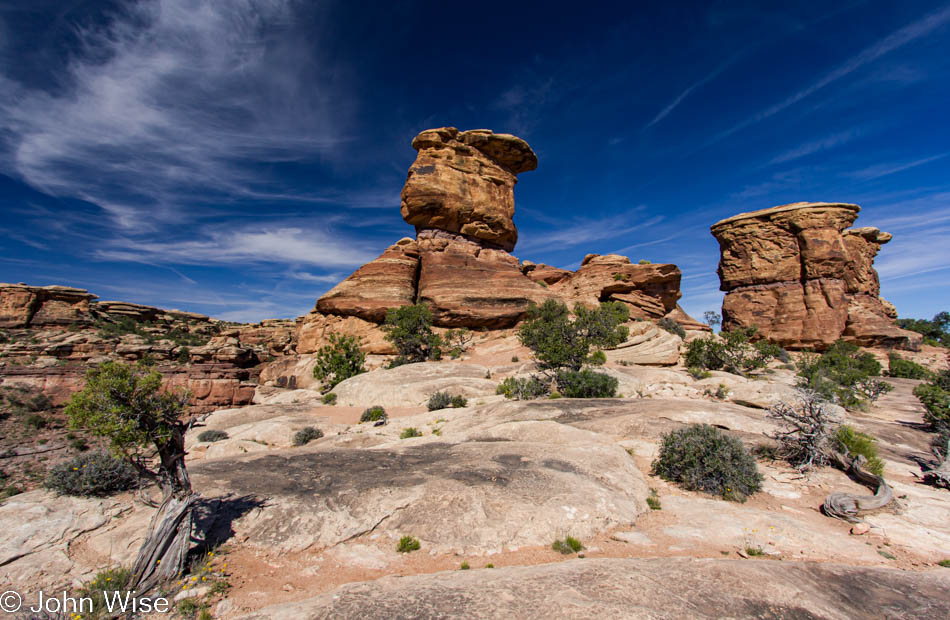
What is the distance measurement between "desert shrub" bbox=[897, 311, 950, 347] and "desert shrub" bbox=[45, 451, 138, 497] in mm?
80668

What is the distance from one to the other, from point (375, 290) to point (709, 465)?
3395 cm

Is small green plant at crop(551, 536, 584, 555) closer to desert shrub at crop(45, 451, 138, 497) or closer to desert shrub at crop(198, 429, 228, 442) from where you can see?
desert shrub at crop(45, 451, 138, 497)

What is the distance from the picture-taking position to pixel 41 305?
49.4 meters

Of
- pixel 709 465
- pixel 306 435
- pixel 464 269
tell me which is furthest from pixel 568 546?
pixel 464 269

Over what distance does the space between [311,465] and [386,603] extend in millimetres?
6707

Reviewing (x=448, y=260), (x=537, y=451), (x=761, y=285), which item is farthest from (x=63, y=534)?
(x=761, y=285)

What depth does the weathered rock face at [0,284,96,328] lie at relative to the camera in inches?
1841

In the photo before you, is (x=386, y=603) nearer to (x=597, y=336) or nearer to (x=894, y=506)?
(x=894, y=506)

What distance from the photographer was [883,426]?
1421 cm

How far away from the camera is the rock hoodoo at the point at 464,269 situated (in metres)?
38.4

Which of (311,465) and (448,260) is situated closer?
(311,465)

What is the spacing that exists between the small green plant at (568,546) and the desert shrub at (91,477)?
832cm

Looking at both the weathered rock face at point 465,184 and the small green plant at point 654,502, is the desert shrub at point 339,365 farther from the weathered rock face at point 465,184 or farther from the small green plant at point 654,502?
the small green plant at point 654,502
